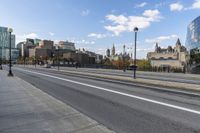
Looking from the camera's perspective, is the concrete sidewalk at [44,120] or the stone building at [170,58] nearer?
the concrete sidewalk at [44,120]

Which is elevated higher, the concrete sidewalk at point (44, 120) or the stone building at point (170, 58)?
the stone building at point (170, 58)

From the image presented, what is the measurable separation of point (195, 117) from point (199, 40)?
412 ft

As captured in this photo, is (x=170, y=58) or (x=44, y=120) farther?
(x=170, y=58)

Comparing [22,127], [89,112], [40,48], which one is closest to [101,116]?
[89,112]

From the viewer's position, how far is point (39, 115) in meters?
9.07

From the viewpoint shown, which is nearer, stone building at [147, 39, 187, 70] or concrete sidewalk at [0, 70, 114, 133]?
concrete sidewalk at [0, 70, 114, 133]

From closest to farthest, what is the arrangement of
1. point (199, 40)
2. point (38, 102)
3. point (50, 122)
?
point (50, 122), point (38, 102), point (199, 40)

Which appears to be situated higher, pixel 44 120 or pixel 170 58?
pixel 170 58

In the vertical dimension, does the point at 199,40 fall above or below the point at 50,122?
above

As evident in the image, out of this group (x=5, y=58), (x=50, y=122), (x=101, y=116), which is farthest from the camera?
(x=5, y=58)

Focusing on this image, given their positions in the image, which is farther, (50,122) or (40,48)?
(40,48)

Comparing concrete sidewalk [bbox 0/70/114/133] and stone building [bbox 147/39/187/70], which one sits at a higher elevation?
stone building [bbox 147/39/187/70]

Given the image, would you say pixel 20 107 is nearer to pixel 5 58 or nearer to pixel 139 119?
pixel 139 119

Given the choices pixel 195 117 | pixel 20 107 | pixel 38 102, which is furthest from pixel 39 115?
pixel 195 117
